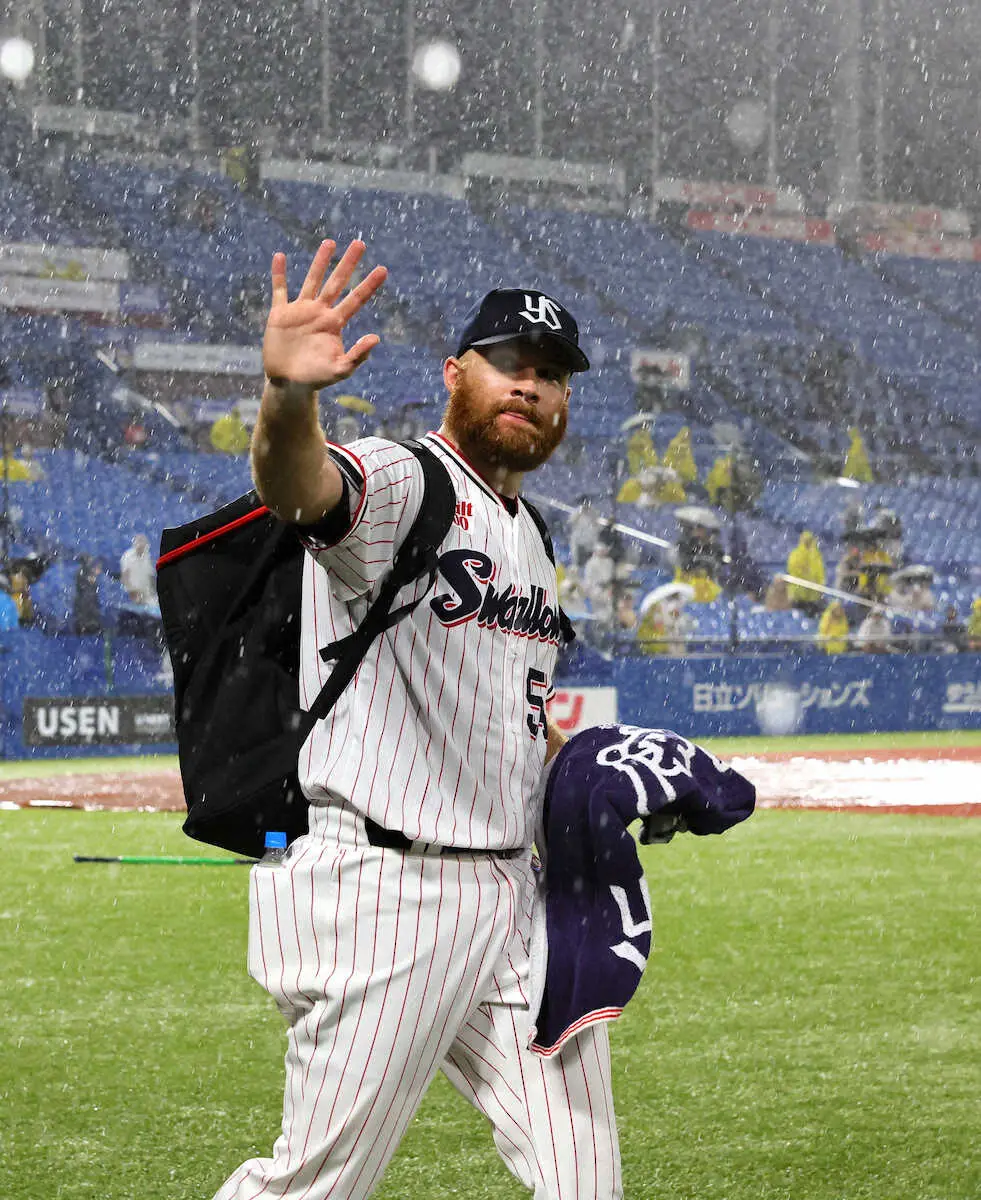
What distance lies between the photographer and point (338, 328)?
6.65 ft

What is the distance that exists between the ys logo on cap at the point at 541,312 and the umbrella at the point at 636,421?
21.0 m

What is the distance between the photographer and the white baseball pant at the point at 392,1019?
7.11 feet

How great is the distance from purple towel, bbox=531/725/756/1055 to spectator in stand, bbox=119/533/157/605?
1521 centimetres

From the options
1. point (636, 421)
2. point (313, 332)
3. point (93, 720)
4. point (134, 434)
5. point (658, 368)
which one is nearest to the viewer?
point (313, 332)

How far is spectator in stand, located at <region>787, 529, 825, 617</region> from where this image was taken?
20406 mm

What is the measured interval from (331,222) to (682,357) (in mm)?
6607

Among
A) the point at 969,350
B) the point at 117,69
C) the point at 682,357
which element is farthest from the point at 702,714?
the point at 117,69

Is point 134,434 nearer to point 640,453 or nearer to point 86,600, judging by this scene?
point 86,600

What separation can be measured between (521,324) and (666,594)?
55.7 ft

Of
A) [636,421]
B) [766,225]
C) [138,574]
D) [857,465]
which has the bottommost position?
[138,574]

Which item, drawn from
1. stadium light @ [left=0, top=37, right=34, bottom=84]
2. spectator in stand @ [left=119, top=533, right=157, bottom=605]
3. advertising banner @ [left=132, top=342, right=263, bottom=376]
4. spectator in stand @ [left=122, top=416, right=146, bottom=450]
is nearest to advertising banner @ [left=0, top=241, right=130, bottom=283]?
advertising banner @ [left=132, top=342, right=263, bottom=376]

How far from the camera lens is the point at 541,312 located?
8.32ft

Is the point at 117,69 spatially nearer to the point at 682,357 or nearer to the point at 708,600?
the point at 682,357

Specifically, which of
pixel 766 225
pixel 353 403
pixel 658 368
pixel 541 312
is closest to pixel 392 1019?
pixel 541 312
